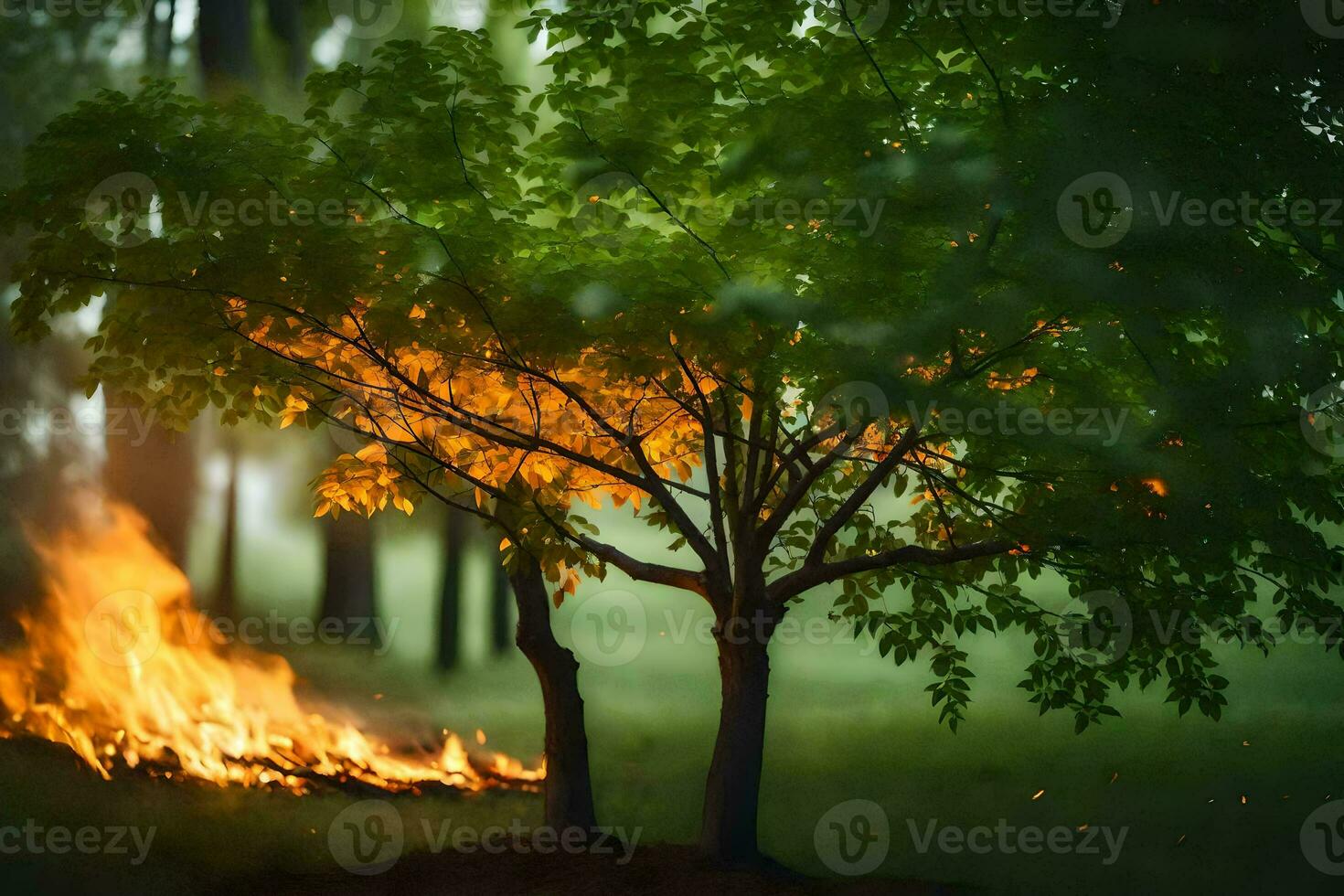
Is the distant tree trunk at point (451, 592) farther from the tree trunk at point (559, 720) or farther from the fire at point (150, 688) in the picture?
the tree trunk at point (559, 720)

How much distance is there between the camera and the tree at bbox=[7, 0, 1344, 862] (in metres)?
5.09

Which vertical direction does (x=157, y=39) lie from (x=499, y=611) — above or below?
above

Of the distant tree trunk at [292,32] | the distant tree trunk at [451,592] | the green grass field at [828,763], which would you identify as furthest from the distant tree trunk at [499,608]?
the distant tree trunk at [292,32]

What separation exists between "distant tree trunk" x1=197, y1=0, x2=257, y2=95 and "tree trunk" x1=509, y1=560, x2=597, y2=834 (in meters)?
5.46

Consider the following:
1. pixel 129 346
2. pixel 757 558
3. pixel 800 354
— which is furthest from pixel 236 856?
pixel 800 354

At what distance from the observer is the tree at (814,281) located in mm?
5086

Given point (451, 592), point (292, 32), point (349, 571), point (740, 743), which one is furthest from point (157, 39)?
point (740, 743)

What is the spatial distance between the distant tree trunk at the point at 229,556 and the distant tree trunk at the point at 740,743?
479 cm

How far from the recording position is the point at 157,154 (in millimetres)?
6133

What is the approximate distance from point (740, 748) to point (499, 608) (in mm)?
4144

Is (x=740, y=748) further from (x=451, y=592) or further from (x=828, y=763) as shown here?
(x=451, y=592)

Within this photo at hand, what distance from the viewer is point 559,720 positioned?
827 centimetres

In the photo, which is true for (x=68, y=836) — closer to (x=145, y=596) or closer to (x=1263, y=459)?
(x=145, y=596)

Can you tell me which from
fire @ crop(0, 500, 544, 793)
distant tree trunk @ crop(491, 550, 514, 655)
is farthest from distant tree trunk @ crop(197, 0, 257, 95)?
distant tree trunk @ crop(491, 550, 514, 655)
